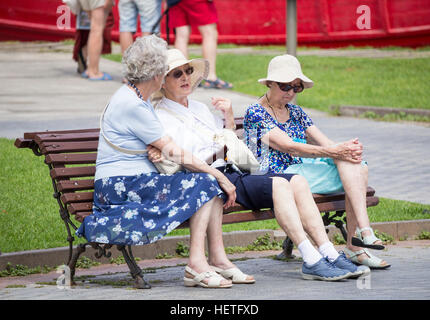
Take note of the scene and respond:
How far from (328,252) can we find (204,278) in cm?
77

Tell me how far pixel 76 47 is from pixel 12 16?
189 inches

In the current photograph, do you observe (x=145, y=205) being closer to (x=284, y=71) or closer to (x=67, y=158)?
(x=67, y=158)

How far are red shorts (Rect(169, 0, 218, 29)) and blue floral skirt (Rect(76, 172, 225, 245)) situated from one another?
24.2 feet

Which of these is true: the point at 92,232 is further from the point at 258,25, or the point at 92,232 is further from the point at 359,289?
the point at 258,25

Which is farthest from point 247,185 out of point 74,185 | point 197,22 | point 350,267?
point 197,22

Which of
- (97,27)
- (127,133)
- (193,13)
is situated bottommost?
(127,133)

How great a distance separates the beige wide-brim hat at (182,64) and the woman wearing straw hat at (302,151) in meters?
0.41

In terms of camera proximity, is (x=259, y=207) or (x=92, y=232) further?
(x=259, y=207)

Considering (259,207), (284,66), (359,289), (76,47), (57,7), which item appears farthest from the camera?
(57,7)

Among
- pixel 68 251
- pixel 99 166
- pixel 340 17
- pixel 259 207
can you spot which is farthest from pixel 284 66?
pixel 340 17

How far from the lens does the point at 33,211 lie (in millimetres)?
7426

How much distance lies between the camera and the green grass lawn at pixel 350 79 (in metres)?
13.5

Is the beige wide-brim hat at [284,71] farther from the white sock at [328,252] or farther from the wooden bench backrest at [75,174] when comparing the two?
the white sock at [328,252]

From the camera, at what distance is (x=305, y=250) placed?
569 cm
